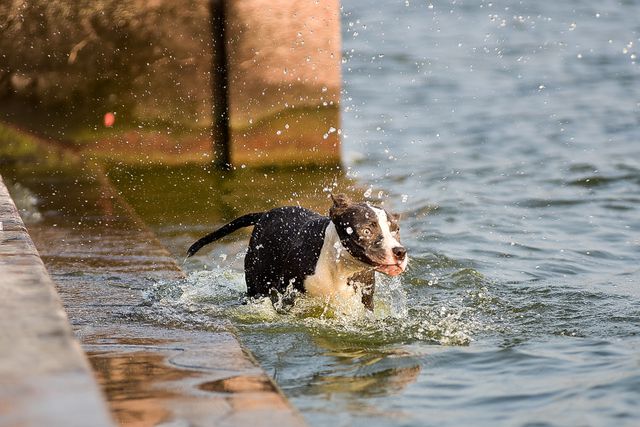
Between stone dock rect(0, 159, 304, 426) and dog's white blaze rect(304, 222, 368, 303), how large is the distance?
25.0 inches

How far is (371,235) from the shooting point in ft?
19.0

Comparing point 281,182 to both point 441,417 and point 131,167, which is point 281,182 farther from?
point 441,417

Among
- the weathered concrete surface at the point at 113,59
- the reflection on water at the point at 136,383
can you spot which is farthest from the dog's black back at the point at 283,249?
the weathered concrete surface at the point at 113,59

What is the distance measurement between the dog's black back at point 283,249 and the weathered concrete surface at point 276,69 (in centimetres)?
362

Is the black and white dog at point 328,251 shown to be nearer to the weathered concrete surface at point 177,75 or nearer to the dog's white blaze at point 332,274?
the dog's white blaze at point 332,274

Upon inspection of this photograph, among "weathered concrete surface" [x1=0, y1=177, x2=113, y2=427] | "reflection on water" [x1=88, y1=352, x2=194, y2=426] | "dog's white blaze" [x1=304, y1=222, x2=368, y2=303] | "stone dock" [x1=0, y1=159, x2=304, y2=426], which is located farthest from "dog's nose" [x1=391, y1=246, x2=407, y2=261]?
"weathered concrete surface" [x1=0, y1=177, x2=113, y2=427]

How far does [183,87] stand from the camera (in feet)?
33.5

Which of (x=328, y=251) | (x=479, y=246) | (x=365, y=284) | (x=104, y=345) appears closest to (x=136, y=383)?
(x=104, y=345)

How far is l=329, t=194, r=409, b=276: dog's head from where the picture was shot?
18.8 ft

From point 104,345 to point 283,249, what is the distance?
140cm

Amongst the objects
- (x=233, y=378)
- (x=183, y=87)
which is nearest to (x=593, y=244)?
(x=183, y=87)

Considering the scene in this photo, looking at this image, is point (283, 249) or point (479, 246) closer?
point (283, 249)

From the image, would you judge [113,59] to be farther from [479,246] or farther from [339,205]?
[339,205]

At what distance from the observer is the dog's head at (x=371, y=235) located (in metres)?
5.73
